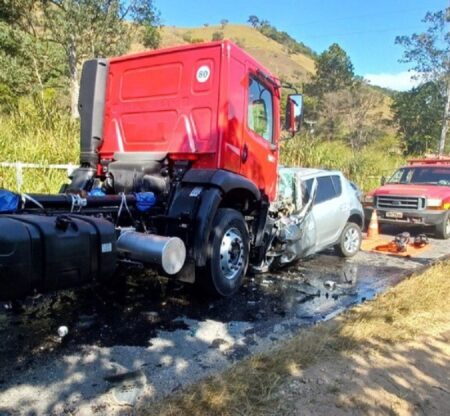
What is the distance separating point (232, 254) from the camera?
17.9ft

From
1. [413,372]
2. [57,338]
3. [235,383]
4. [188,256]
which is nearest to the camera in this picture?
[235,383]

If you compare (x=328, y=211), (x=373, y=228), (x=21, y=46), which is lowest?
(x=373, y=228)

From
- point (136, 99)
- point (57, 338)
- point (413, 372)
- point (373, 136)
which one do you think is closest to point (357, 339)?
point (413, 372)

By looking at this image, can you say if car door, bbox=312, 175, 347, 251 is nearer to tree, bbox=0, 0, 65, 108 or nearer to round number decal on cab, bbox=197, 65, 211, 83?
round number decal on cab, bbox=197, 65, 211, 83

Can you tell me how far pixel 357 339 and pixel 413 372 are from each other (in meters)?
0.60

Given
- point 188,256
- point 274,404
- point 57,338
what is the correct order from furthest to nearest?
point 188,256 → point 57,338 → point 274,404

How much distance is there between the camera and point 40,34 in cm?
1966

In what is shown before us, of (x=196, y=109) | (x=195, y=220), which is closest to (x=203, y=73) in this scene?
(x=196, y=109)

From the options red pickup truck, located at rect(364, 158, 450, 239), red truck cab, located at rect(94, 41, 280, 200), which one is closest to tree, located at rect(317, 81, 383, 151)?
red pickup truck, located at rect(364, 158, 450, 239)

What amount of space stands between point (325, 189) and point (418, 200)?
4309mm

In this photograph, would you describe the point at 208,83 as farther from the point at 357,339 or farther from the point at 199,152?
the point at 357,339

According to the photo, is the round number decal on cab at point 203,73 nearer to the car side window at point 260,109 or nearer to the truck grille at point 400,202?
the car side window at point 260,109

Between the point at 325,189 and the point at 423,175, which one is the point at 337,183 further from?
the point at 423,175

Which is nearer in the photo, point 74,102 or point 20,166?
point 20,166
